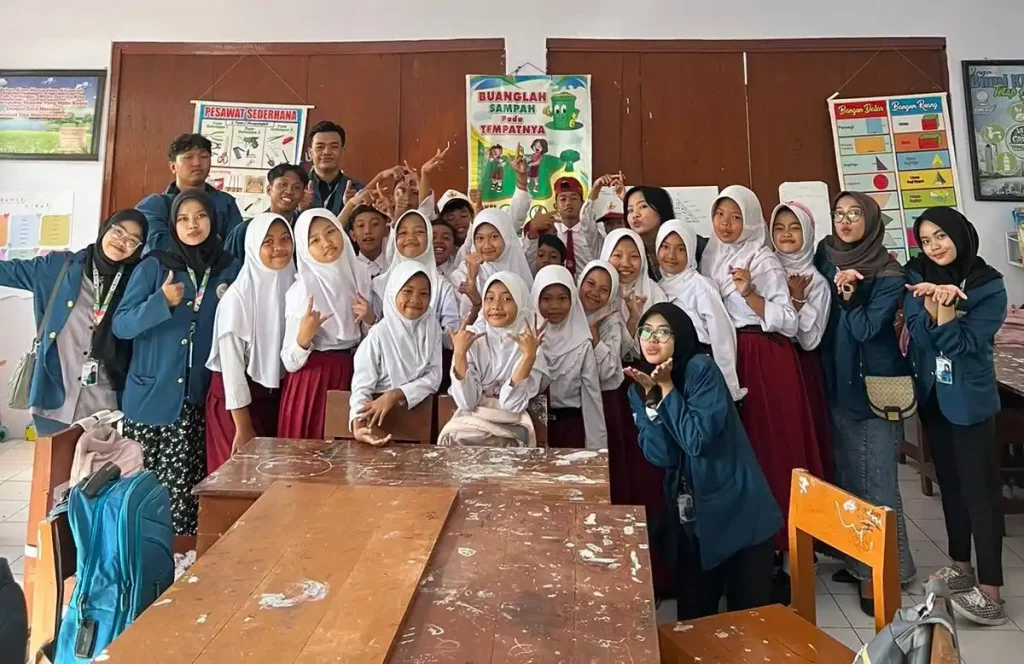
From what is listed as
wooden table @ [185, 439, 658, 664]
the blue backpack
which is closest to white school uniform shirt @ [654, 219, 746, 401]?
wooden table @ [185, 439, 658, 664]

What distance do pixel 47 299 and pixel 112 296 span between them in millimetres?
277

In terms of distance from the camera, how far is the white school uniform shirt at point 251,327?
2.54m

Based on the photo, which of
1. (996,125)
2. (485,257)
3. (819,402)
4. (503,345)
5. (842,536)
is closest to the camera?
(842,536)

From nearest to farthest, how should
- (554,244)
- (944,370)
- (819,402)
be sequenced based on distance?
(944,370) < (819,402) < (554,244)

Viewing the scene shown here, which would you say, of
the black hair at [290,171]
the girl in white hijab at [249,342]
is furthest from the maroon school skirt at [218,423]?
the black hair at [290,171]

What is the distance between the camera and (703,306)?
2.69 metres

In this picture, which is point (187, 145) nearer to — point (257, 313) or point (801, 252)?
point (257, 313)

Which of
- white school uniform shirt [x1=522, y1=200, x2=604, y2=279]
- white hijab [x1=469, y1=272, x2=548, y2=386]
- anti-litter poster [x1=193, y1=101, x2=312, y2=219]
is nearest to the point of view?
white hijab [x1=469, y1=272, x2=548, y2=386]

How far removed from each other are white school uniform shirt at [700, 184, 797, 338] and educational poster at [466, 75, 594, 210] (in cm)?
188

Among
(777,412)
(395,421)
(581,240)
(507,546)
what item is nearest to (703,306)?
(777,412)

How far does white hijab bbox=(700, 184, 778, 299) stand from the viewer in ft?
9.04

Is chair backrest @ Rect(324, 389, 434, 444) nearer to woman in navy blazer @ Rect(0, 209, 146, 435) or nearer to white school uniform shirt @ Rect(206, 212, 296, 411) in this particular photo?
white school uniform shirt @ Rect(206, 212, 296, 411)

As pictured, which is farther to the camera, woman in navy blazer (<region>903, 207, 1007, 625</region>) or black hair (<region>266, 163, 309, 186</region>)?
black hair (<region>266, 163, 309, 186</region>)

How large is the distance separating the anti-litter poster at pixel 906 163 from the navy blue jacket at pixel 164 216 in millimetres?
3716
